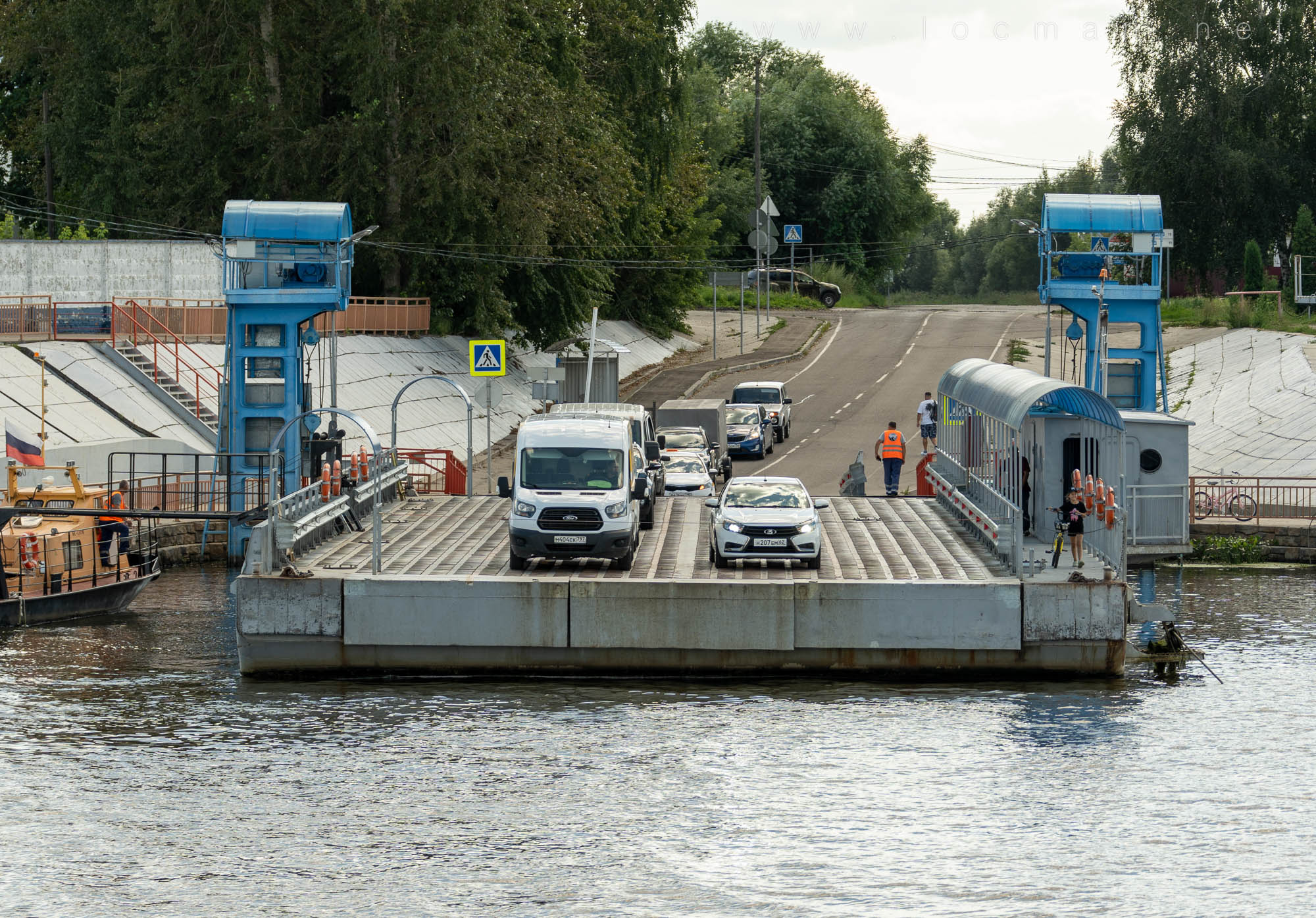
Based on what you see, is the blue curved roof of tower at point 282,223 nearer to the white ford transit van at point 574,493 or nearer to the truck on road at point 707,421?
the truck on road at point 707,421

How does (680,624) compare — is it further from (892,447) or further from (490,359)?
(892,447)

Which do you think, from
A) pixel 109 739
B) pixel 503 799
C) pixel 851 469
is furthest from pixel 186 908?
pixel 851 469

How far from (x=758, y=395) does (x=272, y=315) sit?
20.3m

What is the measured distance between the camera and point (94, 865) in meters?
16.9

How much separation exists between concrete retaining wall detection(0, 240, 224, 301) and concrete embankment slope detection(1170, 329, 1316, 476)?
29329 millimetres

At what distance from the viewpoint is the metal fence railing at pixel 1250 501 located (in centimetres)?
3791

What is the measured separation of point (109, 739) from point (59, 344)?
2544 cm

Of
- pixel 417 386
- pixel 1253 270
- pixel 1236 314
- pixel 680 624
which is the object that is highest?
pixel 1253 270

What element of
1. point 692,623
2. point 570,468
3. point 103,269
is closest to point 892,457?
point 570,468

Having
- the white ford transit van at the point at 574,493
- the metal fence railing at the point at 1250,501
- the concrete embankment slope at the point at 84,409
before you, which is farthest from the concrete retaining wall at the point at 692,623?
the concrete embankment slope at the point at 84,409

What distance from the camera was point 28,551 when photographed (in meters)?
29.8

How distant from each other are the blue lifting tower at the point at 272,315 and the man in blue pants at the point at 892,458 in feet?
44.3

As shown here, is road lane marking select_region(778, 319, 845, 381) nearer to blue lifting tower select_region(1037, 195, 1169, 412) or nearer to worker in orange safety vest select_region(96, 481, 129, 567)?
blue lifting tower select_region(1037, 195, 1169, 412)

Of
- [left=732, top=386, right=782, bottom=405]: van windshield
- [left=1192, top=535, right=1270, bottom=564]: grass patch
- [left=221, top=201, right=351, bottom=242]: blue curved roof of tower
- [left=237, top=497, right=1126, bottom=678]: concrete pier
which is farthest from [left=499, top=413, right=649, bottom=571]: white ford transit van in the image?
[left=732, top=386, right=782, bottom=405]: van windshield
